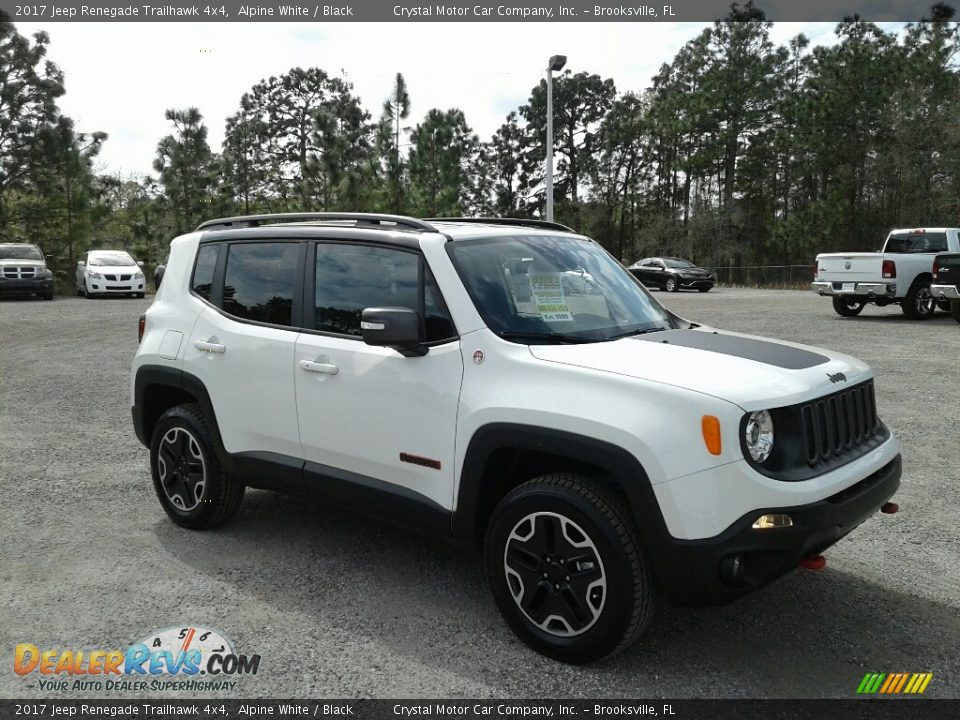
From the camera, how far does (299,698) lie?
10.4 ft

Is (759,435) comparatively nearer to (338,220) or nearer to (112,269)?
(338,220)

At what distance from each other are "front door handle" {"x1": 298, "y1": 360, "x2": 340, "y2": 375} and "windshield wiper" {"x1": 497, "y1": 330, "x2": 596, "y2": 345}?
3.06 ft

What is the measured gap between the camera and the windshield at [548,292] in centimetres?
374

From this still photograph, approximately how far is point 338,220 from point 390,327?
1.18 meters

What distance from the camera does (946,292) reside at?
16.0 m

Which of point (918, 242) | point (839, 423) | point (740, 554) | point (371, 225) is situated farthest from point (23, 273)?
point (740, 554)

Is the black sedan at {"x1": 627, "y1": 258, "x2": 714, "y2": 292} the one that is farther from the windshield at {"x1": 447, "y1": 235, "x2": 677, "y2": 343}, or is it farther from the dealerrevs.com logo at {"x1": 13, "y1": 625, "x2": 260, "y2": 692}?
the dealerrevs.com logo at {"x1": 13, "y1": 625, "x2": 260, "y2": 692}

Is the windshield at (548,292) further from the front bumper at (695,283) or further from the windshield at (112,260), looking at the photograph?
the front bumper at (695,283)

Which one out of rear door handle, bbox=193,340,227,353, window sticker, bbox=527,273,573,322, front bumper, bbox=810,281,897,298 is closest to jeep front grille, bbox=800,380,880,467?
window sticker, bbox=527,273,573,322

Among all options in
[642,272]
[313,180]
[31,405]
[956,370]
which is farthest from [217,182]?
[956,370]

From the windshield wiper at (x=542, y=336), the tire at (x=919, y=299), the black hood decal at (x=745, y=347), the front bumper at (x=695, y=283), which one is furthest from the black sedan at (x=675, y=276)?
the windshield wiper at (x=542, y=336)

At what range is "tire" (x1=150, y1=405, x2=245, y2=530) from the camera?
15.9 ft

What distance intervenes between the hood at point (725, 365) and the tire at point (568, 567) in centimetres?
51

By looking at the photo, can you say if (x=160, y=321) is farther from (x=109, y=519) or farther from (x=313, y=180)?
(x=313, y=180)
